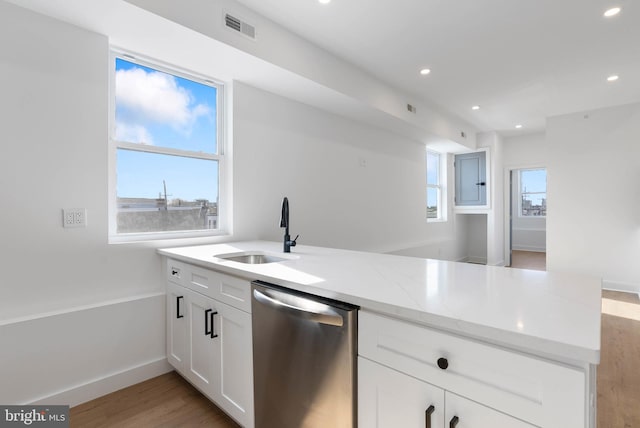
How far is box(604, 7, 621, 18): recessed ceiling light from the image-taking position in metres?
2.38

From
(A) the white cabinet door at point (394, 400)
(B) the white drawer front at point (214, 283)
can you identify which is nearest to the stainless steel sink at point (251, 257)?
(B) the white drawer front at point (214, 283)

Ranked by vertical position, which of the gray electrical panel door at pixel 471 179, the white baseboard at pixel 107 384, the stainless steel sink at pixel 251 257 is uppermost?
the gray electrical panel door at pixel 471 179

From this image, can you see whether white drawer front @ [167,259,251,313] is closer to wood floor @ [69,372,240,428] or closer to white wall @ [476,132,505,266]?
wood floor @ [69,372,240,428]

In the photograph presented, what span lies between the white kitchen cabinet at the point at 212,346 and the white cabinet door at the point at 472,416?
976 millimetres

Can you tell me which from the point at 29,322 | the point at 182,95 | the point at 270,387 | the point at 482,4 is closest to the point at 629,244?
the point at 482,4

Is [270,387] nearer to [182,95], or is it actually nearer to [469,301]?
[469,301]

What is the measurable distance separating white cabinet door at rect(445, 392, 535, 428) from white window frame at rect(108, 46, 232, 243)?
87.0 inches

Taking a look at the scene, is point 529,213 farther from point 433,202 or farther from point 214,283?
point 214,283

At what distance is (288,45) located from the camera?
258cm

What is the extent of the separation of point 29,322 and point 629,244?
6759 mm

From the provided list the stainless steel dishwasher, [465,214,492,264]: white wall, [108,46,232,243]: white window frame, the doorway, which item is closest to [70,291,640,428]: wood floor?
the stainless steel dishwasher

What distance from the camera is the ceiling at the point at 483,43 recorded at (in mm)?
2344

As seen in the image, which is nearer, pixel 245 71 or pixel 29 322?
pixel 29 322

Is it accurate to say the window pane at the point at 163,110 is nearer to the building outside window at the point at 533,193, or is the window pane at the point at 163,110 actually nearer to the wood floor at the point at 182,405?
the wood floor at the point at 182,405
